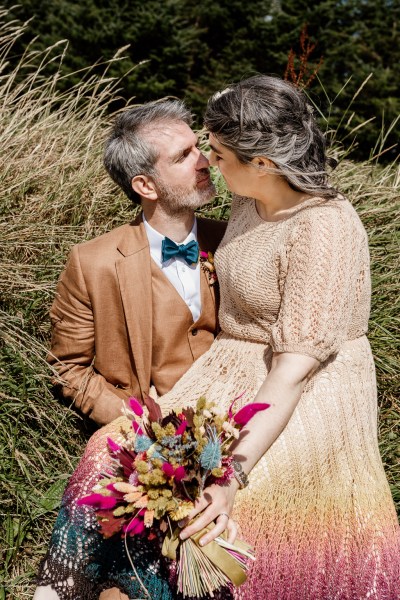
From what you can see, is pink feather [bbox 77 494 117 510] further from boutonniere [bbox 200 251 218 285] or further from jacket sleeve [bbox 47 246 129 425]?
boutonniere [bbox 200 251 218 285]

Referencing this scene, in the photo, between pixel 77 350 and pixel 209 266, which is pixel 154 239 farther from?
pixel 77 350

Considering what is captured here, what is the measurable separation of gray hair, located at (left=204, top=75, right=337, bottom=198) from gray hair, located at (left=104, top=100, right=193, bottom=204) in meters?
0.64

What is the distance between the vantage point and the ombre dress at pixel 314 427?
7.35 ft

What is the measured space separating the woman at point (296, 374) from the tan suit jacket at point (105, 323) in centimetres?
42

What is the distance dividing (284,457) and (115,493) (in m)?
0.66

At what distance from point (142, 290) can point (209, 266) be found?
360 millimetres

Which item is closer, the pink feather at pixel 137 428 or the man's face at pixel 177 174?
the pink feather at pixel 137 428

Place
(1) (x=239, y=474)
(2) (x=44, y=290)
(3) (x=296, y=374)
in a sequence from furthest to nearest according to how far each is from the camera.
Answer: (2) (x=44, y=290) → (3) (x=296, y=374) → (1) (x=239, y=474)

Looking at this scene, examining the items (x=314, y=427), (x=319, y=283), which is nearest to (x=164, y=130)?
(x=319, y=283)

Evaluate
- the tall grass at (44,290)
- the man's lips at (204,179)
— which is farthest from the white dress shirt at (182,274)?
the tall grass at (44,290)

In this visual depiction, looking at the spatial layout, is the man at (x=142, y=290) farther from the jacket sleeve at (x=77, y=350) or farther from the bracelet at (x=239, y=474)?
the bracelet at (x=239, y=474)

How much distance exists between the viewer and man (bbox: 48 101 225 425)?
296cm

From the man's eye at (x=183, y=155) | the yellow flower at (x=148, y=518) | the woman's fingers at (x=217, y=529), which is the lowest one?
the woman's fingers at (x=217, y=529)

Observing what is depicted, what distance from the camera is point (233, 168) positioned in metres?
2.63
